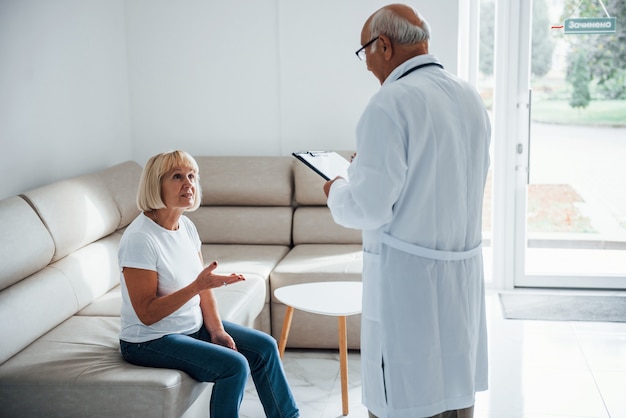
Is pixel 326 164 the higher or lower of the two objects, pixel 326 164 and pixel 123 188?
the higher

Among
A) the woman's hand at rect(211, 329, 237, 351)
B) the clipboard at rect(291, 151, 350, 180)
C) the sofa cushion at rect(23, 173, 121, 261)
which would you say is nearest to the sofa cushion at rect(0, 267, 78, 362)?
the sofa cushion at rect(23, 173, 121, 261)

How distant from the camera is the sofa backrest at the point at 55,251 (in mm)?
2811

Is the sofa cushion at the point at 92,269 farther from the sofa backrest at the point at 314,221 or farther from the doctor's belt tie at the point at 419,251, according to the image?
the doctor's belt tie at the point at 419,251

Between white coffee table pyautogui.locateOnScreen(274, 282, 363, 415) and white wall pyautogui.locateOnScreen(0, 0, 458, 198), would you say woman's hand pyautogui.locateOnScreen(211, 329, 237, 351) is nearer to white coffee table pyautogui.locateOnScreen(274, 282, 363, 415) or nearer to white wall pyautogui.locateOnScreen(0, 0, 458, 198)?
white coffee table pyautogui.locateOnScreen(274, 282, 363, 415)

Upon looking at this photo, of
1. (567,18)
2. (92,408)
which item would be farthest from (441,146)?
(567,18)

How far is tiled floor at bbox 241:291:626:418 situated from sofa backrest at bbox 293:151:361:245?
29.6 inches

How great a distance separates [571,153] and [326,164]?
2.77m

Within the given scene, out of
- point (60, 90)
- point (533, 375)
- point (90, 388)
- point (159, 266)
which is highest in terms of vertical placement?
point (60, 90)

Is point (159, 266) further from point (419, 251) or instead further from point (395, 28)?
point (395, 28)

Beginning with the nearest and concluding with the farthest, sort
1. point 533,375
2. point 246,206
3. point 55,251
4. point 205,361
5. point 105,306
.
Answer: point 205,361 → point 55,251 → point 105,306 → point 533,375 → point 246,206

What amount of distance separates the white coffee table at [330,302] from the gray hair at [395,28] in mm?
1371

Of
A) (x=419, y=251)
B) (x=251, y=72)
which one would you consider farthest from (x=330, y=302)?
(x=251, y=72)

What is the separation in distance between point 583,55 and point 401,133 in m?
3.18

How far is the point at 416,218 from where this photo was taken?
200cm
